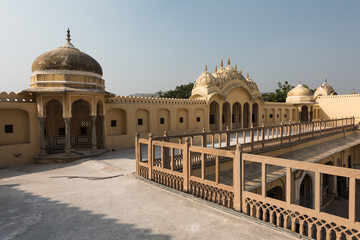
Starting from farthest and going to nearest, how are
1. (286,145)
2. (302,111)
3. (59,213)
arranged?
(302,111), (286,145), (59,213)

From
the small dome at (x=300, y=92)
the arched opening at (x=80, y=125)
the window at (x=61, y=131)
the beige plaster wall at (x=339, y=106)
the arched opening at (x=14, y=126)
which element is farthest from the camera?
the small dome at (x=300, y=92)

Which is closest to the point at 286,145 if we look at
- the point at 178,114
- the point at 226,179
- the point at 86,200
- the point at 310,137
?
the point at 310,137

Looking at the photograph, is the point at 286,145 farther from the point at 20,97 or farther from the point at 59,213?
the point at 20,97

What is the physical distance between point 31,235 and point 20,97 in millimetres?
10572

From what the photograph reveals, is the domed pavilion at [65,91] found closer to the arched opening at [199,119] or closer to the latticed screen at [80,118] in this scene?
the latticed screen at [80,118]

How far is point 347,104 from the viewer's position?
3669cm

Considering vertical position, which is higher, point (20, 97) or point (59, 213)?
point (20, 97)

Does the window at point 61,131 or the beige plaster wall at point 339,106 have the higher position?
the beige plaster wall at point 339,106

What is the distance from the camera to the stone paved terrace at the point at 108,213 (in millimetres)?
4762

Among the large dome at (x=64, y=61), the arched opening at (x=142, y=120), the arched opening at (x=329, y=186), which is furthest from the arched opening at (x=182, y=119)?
the arched opening at (x=329, y=186)

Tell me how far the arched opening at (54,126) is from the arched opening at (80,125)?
2.47ft

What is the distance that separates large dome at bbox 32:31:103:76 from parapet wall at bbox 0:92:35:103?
5.55ft

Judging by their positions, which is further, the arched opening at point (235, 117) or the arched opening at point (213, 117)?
the arched opening at point (235, 117)

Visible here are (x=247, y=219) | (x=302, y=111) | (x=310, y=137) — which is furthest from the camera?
(x=302, y=111)
